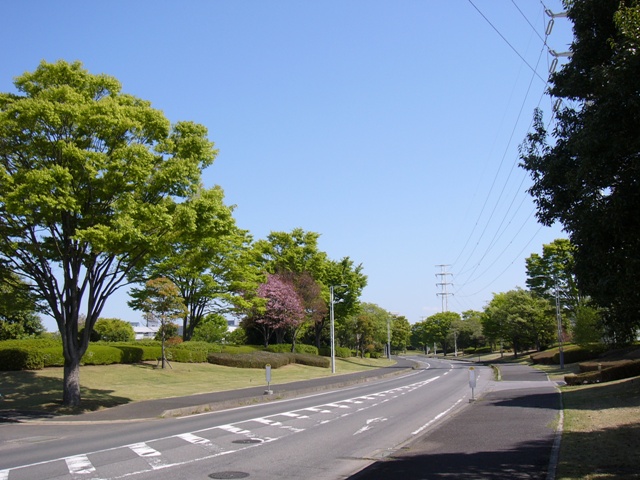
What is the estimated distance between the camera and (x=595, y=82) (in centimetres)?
723

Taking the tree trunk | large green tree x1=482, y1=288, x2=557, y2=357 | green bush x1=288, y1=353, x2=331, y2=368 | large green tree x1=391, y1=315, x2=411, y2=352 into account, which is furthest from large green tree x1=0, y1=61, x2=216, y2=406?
large green tree x1=391, y1=315, x2=411, y2=352

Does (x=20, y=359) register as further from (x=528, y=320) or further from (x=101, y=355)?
(x=528, y=320)

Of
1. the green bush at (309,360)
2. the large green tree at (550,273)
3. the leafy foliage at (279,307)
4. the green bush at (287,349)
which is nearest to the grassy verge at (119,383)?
the green bush at (309,360)

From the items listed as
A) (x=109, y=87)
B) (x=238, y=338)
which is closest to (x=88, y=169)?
(x=109, y=87)

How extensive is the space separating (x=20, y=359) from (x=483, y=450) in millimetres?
24638

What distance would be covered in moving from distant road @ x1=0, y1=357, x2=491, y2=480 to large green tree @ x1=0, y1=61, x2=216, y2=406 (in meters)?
6.13

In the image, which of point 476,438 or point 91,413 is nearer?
point 476,438

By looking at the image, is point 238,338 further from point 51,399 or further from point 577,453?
point 577,453

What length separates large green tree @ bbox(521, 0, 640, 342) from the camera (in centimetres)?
647

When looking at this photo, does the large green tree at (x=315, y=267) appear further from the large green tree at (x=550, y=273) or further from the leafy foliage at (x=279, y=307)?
the large green tree at (x=550, y=273)

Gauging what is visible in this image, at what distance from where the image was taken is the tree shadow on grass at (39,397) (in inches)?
766

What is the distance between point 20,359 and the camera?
26.7 m

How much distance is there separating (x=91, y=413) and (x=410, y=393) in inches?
640

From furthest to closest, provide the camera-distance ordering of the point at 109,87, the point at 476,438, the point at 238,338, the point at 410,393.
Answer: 1. the point at 238,338
2. the point at 410,393
3. the point at 109,87
4. the point at 476,438
